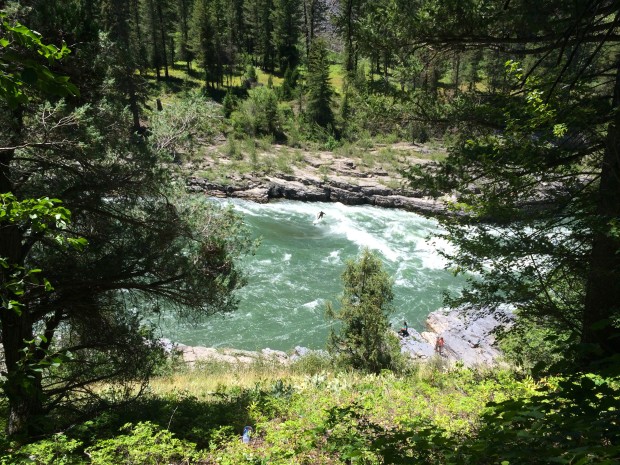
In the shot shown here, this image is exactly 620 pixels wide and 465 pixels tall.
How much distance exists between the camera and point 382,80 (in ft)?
20.4

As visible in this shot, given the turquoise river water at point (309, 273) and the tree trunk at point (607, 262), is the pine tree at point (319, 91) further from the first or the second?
the tree trunk at point (607, 262)

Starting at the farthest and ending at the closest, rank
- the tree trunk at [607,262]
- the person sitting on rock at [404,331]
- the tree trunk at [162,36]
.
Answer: the tree trunk at [162,36] < the person sitting on rock at [404,331] < the tree trunk at [607,262]

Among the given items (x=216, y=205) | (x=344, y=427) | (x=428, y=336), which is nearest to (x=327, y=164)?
(x=428, y=336)

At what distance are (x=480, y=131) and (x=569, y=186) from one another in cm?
145

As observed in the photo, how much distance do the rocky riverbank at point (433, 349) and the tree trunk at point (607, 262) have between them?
7.22 metres

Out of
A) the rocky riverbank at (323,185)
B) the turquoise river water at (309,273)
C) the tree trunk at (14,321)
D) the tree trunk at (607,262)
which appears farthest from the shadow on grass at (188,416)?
the rocky riverbank at (323,185)

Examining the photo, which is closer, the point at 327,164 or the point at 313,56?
the point at 327,164

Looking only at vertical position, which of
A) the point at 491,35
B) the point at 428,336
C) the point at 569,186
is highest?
the point at 491,35

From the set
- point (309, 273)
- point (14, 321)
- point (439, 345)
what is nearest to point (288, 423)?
point (14, 321)

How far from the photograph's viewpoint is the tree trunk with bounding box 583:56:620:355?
4586 millimetres

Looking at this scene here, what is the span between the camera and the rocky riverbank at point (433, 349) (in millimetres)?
13203

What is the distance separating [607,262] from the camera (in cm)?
492

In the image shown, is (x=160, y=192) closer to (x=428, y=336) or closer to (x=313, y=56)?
(x=428, y=336)

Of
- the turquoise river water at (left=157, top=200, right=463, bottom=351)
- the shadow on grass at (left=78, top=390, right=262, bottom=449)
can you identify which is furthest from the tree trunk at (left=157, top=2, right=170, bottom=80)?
the shadow on grass at (left=78, top=390, right=262, bottom=449)
